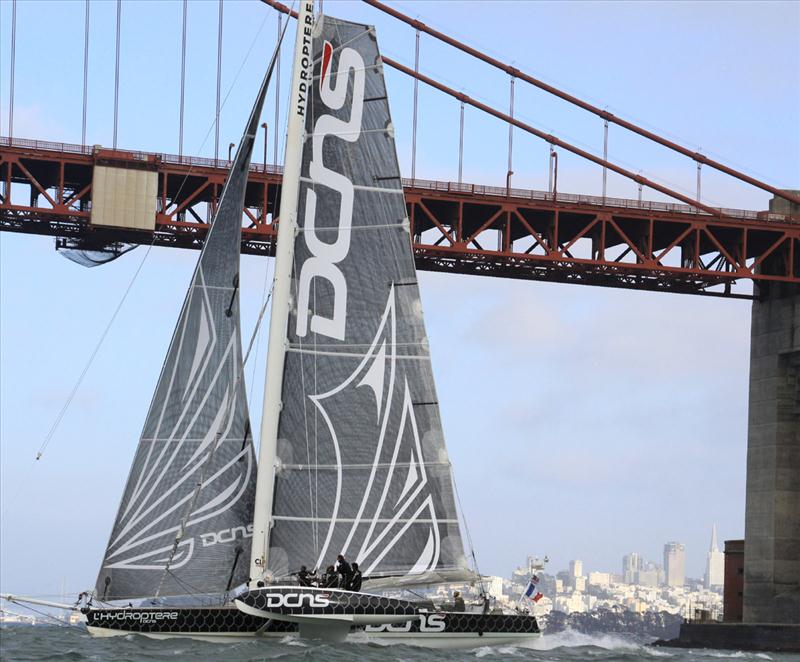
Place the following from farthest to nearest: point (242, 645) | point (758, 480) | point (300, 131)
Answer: point (758, 480) < point (300, 131) < point (242, 645)

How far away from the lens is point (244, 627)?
21984 millimetres

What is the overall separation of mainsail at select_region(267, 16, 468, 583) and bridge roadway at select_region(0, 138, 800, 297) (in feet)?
76.9

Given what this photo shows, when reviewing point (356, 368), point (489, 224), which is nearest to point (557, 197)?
point (489, 224)

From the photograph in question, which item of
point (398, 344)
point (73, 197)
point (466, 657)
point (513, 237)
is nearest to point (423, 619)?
point (466, 657)

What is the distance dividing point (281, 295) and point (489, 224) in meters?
28.5

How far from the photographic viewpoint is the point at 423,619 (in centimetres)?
2250

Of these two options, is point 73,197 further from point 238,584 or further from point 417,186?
point 238,584

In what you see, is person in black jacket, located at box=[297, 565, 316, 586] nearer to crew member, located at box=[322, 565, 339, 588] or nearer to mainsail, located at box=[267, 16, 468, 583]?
crew member, located at box=[322, 565, 339, 588]

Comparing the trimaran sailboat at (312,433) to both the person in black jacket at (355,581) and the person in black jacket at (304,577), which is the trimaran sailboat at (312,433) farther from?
the person in black jacket at (355,581)

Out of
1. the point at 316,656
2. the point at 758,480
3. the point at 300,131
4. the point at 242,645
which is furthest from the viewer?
the point at 758,480

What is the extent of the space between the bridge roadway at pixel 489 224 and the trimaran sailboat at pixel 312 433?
926 inches

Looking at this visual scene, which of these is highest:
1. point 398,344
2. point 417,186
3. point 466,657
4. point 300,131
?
point 417,186

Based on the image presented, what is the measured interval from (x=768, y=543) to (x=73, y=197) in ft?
76.4

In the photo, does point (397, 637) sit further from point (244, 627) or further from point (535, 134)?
point (535, 134)
